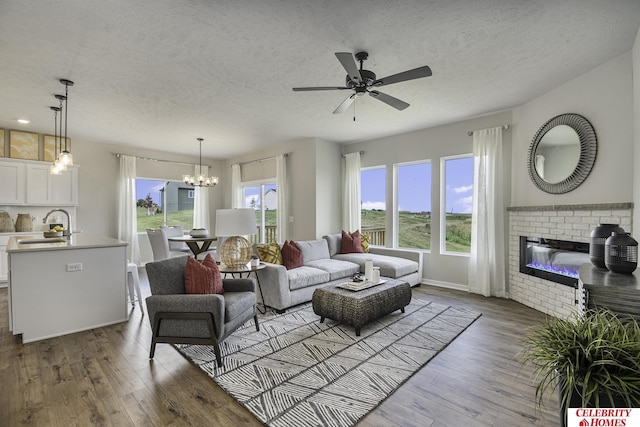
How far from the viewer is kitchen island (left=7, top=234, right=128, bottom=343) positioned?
2.98 m

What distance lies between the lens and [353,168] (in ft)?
20.7

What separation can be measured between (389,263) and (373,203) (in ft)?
6.00

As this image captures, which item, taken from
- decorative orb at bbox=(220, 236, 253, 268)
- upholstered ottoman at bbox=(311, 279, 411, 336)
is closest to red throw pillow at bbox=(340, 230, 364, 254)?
upholstered ottoman at bbox=(311, 279, 411, 336)

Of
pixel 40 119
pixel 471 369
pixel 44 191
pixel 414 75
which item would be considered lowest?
pixel 471 369

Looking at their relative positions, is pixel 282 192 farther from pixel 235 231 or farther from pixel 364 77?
pixel 364 77

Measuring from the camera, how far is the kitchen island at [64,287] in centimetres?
298

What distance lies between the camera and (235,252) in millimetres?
3582

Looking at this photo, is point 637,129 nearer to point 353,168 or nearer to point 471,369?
point 471,369

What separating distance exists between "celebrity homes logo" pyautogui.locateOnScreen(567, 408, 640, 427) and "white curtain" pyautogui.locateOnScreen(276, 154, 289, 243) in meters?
5.72

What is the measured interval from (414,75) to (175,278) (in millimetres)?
2768

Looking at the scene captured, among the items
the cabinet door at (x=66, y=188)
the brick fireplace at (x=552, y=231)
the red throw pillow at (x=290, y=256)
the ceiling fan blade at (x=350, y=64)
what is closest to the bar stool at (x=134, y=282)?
the red throw pillow at (x=290, y=256)

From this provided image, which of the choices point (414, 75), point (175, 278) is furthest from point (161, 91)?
point (414, 75)

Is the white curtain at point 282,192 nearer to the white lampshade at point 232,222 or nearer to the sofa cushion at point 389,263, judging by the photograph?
the sofa cushion at point 389,263

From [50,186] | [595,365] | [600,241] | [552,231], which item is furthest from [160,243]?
[552,231]
